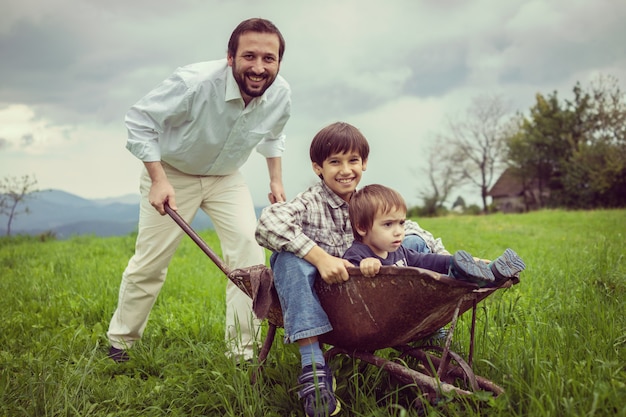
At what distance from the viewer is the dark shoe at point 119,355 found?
3.93m

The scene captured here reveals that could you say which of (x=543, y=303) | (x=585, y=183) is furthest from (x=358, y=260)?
(x=585, y=183)

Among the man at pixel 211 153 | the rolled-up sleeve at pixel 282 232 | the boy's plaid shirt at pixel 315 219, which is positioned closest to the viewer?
the rolled-up sleeve at pixel 282 232

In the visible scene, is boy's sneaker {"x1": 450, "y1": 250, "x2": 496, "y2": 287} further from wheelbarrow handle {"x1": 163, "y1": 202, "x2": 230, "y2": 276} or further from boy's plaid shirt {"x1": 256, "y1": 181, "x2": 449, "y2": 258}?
wheelbarrow handle {"x1": 163, "y1": 202, "x2": 230, "y2": 276}

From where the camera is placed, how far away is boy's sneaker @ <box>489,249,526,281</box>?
2275mm

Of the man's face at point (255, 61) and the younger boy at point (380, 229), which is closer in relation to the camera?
the younger boy at point (380, 229)

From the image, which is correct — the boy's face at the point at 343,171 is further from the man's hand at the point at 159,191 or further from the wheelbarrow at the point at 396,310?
the man's hand at the point at 159,191

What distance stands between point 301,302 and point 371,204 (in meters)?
0.58

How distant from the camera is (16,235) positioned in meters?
13.1

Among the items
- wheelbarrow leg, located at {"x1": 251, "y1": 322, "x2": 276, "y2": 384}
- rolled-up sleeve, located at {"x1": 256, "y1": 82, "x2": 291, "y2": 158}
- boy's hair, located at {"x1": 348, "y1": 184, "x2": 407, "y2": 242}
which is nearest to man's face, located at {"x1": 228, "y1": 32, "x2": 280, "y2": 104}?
rolled-up sleeve, located at {"x1": 256, "y1": 82, "x2": 291, "y2": 158}

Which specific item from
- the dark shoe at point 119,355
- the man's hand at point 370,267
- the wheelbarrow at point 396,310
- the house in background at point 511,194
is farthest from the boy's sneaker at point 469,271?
the house in background at point 511,194

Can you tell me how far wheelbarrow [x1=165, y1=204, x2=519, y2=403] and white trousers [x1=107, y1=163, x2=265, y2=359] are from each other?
109 centimetres

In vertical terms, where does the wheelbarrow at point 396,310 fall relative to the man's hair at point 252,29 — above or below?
below

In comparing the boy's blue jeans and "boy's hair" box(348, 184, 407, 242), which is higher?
"boy's hair" box(348, 184, 407, 242)

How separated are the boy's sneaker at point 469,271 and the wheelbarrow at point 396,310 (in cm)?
3
